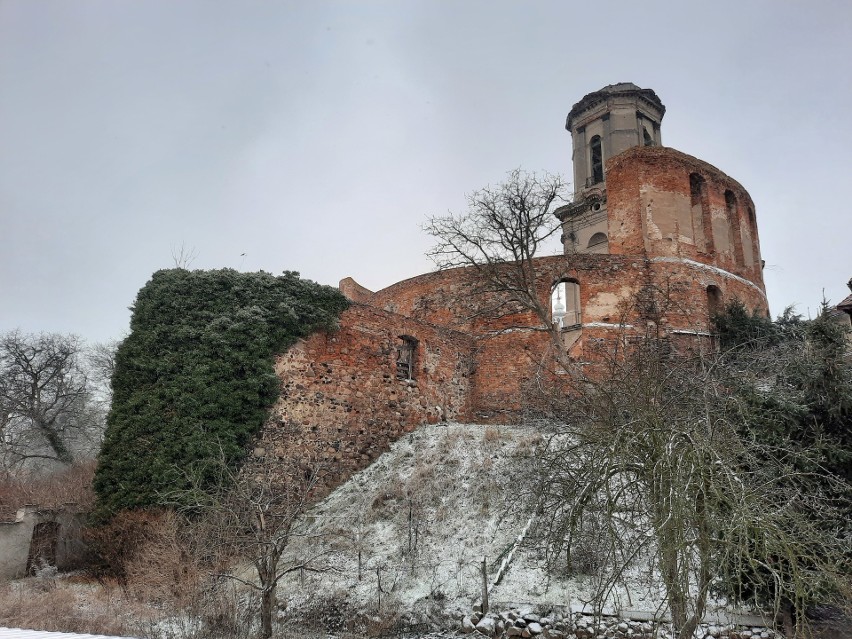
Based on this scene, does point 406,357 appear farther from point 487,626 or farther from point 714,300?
point 714,300

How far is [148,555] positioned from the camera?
35.8ft

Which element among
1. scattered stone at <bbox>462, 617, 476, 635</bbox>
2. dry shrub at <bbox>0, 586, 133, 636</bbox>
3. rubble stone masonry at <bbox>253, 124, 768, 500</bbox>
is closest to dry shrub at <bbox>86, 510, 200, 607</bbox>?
dry shrub at <bbox>0, 586, 133, 636</bbox>

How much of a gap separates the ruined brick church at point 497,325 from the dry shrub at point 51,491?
620 centimetres

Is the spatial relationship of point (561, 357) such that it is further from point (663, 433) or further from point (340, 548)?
point (663, 433)

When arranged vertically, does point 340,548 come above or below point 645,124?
below

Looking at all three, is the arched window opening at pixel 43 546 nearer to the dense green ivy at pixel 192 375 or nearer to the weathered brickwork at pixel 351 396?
the dense green ivy at pixel 192 375

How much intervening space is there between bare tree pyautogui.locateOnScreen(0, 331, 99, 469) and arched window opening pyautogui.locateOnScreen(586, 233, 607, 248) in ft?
87.7

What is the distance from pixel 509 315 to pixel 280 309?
846 cm

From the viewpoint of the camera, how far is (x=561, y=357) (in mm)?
17609

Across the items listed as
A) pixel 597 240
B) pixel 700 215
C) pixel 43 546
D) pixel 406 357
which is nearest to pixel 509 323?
pixel 406 357

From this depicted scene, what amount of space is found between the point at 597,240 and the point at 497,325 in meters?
16.0

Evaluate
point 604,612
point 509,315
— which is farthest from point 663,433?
point 509,315

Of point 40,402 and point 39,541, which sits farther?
point 40,402

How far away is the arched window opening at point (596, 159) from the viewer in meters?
34.3
